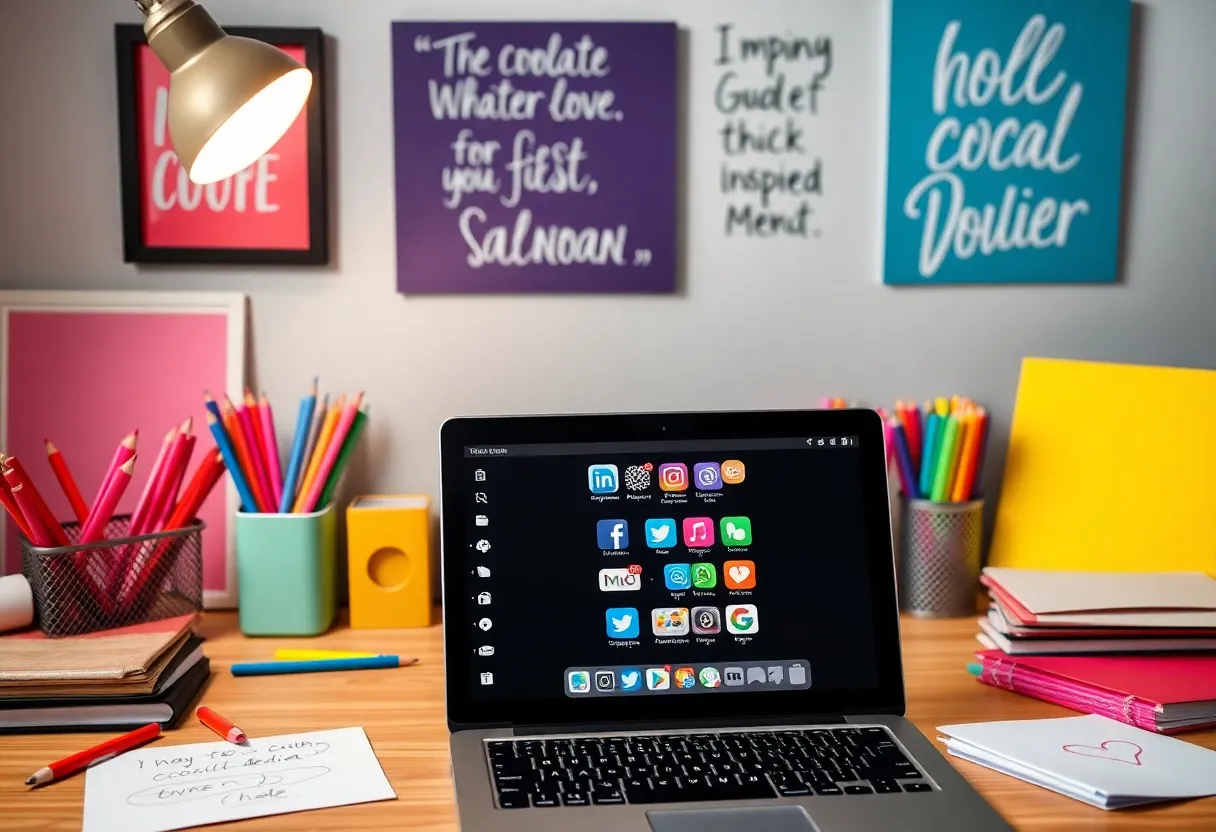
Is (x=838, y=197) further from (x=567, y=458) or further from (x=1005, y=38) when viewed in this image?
(x=567, y=458)

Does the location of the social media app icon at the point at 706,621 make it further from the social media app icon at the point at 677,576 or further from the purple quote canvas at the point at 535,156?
the purple quote canvas at the point at 535,156

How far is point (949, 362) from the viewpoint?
1.31 meters

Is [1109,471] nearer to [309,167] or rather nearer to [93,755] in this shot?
[309,167]

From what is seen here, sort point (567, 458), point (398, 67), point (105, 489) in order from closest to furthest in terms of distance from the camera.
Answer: point (567, 458) < point (105, 489) < point (398, 67)

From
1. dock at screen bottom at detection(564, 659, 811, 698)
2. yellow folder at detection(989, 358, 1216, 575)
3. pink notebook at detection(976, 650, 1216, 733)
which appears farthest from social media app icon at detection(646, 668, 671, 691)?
yellow folder at detection(989, 358, 1216, 575)

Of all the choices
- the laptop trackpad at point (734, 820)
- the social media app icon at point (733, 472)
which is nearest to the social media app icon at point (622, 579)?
the social media app icon at point (733, 472)

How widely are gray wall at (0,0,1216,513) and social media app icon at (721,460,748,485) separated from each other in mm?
318

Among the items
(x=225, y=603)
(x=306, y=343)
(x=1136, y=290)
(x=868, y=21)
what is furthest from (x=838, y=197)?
(x=225, y=603)

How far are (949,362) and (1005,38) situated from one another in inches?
14.8

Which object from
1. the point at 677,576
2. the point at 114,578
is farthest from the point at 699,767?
the point at 114,578

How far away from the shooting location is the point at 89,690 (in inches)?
36.1

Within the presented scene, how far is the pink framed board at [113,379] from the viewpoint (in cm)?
123

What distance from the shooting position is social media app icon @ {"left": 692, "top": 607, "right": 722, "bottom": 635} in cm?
94

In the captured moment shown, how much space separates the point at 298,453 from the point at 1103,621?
2.72ft
